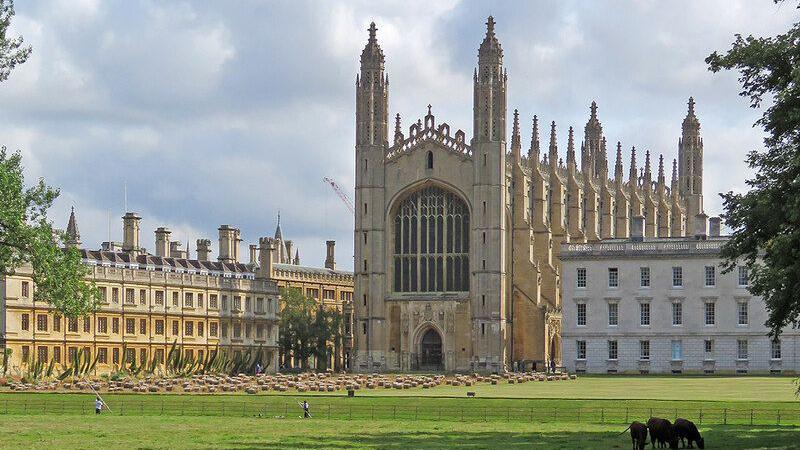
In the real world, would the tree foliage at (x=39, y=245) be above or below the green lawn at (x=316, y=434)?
above

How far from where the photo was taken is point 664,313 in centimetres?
11356

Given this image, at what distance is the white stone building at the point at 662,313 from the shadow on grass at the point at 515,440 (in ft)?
195

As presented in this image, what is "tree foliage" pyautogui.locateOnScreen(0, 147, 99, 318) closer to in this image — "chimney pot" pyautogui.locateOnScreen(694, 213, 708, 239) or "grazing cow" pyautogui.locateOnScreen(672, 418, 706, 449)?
"grazing cow" pyautogui.locateOnScreen(672, 418, 706, 449)

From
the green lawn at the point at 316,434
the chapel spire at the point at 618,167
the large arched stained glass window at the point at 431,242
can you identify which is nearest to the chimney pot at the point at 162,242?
the large arched stained glass window at the point at 431,242

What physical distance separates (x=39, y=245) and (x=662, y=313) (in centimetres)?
6632

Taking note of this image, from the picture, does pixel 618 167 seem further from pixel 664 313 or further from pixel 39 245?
pixel 39 245

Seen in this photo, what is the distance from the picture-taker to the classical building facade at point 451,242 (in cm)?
12781

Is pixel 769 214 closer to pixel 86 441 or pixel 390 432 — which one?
pixel 390 432

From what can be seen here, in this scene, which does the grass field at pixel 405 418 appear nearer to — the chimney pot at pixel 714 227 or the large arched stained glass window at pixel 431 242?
the chimney pot at pixel 714 227

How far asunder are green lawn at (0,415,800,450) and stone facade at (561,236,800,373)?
5775cm

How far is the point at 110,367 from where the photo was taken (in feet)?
374

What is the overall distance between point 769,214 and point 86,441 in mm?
20156

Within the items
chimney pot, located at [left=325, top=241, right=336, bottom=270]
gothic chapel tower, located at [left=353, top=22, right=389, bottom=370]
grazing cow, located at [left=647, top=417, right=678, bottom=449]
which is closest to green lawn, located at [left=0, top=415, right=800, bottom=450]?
grazing cow, located at [left=647, top=417, right=678, bottom=449]

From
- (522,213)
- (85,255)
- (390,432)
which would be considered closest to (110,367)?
(85,255)
